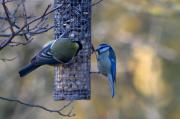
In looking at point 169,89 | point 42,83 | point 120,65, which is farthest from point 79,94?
point 169,89

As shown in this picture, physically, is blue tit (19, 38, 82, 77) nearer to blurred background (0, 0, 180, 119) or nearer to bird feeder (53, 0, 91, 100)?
bird feeder (53, 0, 91, 100)

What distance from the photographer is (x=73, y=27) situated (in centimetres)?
668

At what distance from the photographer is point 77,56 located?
22.1ft

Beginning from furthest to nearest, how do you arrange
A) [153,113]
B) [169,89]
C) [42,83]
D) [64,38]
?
[169,89] → [153,113] → [42,83] → [64,38]

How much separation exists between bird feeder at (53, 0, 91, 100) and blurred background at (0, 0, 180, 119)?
4.91 metres

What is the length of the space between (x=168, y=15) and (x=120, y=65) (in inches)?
71.5

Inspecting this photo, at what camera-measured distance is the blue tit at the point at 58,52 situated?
642 centimetres

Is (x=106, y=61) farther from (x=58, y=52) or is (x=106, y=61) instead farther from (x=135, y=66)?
(x=135, y=66)

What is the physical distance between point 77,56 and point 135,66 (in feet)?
22.0

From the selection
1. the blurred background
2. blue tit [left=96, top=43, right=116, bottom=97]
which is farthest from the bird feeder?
the blurred background

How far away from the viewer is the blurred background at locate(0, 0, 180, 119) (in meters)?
12.1

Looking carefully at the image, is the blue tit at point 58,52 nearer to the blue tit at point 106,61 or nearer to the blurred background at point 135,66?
the blue tit at point 106,61

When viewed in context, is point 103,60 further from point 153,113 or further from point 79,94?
point 153,113

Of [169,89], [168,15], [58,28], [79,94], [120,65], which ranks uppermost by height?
[58,28]
